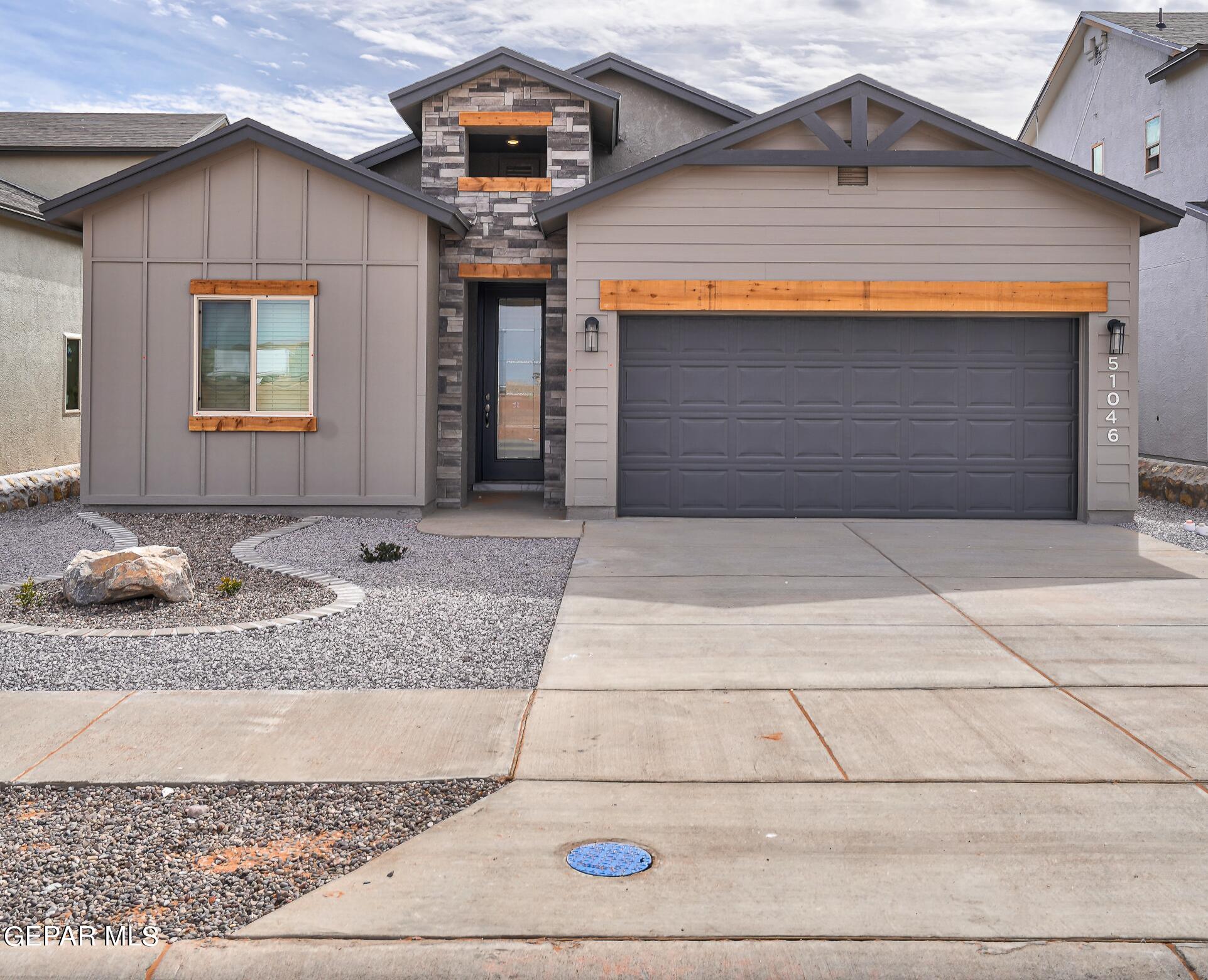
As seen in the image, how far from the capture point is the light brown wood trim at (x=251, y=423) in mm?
11867

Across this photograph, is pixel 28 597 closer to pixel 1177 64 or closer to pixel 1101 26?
pixel 1177 64

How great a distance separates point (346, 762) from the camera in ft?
14.0

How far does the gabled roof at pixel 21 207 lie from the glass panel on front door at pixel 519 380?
17.0ft

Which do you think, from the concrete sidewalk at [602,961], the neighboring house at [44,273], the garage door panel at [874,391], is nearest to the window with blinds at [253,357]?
the neighboring house at [44,273]

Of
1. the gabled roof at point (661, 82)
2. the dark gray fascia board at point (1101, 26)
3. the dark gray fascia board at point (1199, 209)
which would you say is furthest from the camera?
the dark gray fascia board at point (1101, 26)

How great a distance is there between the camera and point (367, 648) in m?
6.11

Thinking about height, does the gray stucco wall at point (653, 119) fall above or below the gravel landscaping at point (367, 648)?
above

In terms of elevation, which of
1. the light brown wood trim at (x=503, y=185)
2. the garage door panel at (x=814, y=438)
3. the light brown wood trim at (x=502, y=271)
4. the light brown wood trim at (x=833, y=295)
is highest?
the light brown wood trim at (x=503, y=185)

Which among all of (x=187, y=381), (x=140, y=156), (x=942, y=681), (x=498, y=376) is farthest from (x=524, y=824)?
(x=140, y=156)

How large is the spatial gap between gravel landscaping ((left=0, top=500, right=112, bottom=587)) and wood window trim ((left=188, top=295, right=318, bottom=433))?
167 cm

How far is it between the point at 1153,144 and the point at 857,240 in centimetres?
899

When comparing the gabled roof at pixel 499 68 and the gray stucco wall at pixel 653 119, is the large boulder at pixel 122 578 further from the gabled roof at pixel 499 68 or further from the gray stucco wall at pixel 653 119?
the gray stucco wall at pixel 653 119

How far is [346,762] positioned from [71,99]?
28.7 meters

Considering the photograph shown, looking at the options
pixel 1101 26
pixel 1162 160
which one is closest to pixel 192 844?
pixel 1162 160
